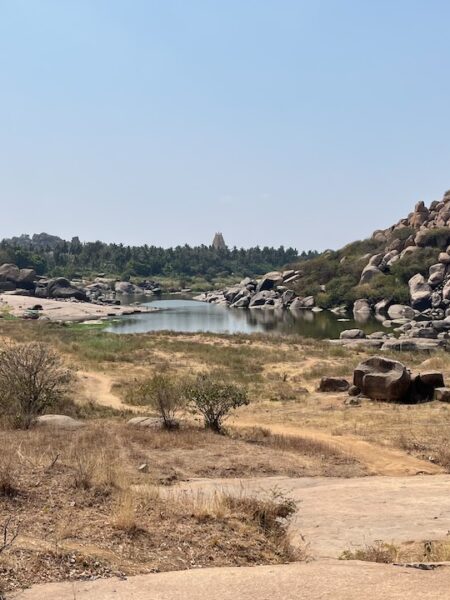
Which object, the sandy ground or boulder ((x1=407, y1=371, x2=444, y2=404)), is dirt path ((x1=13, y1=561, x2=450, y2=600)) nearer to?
boulder ((x1=407, y1=371, x2=444, y2=404))

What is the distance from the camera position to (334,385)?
27.3 meters

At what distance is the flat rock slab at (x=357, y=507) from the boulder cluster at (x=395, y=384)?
456 inches

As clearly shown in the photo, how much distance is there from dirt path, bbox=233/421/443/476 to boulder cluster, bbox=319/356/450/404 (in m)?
7.05

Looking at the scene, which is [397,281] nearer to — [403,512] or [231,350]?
[231,350]

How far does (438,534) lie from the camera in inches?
338

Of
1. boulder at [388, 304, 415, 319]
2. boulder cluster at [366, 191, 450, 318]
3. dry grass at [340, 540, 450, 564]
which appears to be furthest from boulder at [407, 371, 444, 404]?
boulder cluster at [366, 191, 450, 318]

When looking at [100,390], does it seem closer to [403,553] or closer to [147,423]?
[147,423]

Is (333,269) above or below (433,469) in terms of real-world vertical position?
above

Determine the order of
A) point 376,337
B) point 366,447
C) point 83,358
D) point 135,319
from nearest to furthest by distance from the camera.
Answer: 1. point 366,447
2. point 83,358
3. point 376,337
4. point 135,319

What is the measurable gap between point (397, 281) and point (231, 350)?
5899cm

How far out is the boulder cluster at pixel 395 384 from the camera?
79.7ft

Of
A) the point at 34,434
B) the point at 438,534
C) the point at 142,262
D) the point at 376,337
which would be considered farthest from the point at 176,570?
the point at 142,262

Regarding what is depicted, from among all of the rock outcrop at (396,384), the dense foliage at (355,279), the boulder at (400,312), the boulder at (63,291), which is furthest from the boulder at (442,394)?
the boulder at (63,291)

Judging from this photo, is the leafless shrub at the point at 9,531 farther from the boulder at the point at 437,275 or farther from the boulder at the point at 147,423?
the boulder at the point at 437,275
